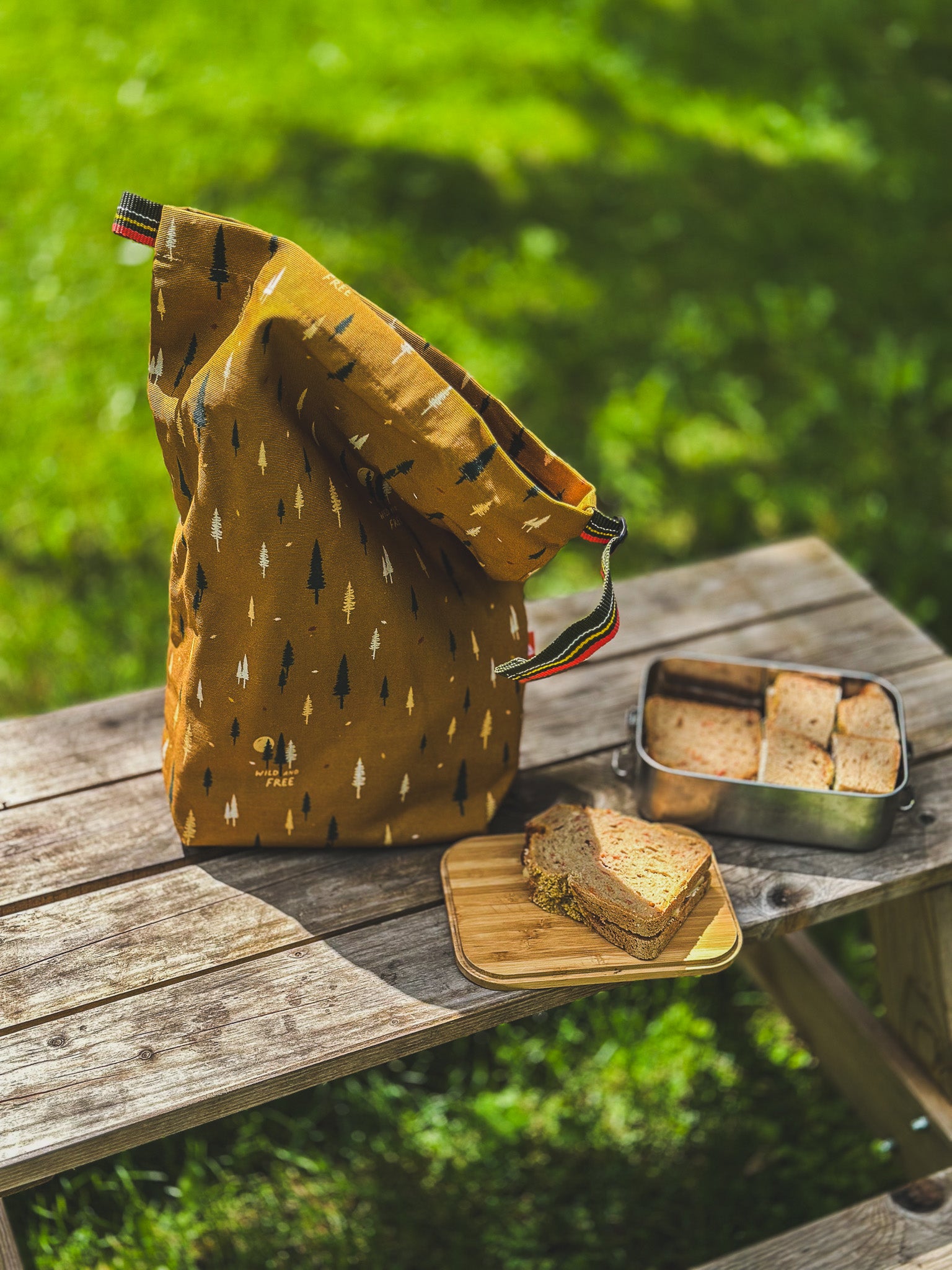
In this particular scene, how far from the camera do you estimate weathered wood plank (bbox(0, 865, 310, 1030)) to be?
4.87 feet

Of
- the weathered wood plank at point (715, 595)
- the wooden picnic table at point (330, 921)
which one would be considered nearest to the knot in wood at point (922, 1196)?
the wooden picnic table at point (330, 921)

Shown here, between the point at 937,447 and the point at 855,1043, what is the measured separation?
7.30ft

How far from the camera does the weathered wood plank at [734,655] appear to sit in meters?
1.94

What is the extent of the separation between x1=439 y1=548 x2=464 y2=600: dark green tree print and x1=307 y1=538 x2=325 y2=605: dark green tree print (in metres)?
0.18

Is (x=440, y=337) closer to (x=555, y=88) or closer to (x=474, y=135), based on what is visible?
(x=474, y=135)

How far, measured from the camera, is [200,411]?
1328 mm

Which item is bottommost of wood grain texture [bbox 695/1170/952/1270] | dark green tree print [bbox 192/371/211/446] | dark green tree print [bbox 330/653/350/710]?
wood grain texture [bbox 695/1170/952/1270]

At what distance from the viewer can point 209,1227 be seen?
6.55 feet

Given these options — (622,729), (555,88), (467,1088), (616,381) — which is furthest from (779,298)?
(467,1088)

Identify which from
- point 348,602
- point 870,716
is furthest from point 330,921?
point 870,716

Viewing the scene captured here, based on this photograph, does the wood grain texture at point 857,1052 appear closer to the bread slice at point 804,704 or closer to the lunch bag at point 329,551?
the bread slice at point 804,704

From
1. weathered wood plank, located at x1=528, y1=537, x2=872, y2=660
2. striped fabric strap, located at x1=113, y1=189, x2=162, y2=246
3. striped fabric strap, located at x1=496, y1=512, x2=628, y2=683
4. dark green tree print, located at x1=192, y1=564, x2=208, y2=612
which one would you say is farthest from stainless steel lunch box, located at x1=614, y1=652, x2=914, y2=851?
striped fabric strap, located at x1=113, y1=189, x2=162, y2=246

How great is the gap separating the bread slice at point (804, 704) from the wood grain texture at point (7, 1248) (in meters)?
1.28

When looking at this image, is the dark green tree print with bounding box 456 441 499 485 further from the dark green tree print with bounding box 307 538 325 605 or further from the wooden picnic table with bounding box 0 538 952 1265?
the wooden picnic table with bounding box 0 538 952 1265
